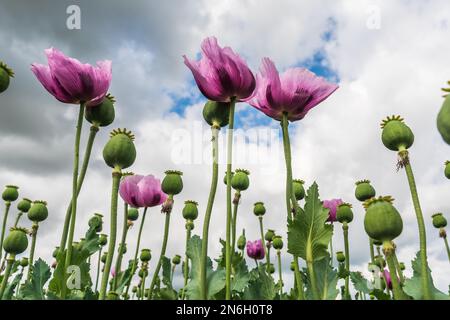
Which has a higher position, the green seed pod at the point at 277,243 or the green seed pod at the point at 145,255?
the green seed pod at the point at 277,243

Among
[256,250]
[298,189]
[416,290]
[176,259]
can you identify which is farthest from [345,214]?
[176,259]

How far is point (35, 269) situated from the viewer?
275 centimetres

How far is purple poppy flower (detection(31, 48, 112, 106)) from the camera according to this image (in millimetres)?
2283

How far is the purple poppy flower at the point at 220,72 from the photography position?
2.11m

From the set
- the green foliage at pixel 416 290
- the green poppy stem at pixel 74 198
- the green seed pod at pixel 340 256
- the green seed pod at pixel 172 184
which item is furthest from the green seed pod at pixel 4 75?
the green seed pod at pixel 340 256

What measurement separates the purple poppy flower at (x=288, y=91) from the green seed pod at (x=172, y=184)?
0.87m

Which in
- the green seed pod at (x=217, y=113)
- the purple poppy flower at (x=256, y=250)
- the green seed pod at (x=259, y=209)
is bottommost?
the green seed pod at (x=217, y=113)

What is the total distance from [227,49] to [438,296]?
5.20 ft

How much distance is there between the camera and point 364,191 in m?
3.53

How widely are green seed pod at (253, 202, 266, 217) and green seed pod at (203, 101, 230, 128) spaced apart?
272 cm

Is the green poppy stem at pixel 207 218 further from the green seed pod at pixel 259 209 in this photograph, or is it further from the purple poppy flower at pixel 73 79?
the green seed pod at pixel 259 209

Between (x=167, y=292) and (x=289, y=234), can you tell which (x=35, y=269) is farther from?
(x=289, y=234)
